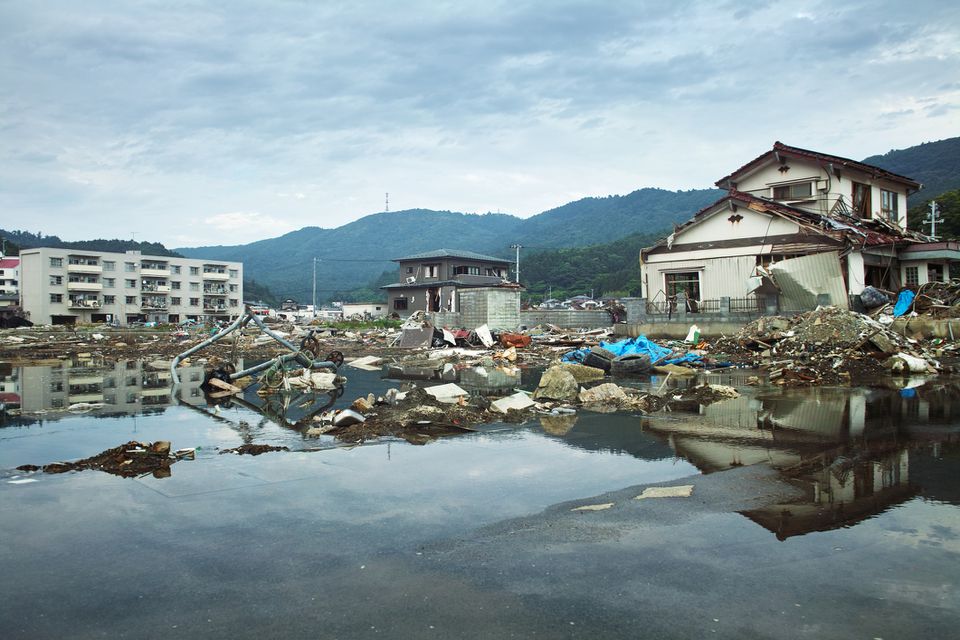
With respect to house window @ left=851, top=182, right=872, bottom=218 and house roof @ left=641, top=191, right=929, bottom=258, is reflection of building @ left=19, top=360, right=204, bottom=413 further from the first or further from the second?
house window @ left=851, top=182, right=872, bottom=218

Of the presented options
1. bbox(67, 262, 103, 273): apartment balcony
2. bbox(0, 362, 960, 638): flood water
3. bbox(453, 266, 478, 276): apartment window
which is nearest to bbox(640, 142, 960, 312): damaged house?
bbox(0, 362, 960, 638): flood water

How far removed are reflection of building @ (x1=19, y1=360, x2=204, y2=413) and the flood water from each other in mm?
3368

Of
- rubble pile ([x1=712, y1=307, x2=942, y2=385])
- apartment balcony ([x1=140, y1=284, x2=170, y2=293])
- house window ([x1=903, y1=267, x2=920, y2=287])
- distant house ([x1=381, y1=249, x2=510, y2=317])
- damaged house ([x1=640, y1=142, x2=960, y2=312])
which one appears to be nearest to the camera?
rubble pile ([x1=712, y1=307, x2=942, y2=385])

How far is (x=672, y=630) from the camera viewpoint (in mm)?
2979

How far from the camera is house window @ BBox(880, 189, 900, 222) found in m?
28.4

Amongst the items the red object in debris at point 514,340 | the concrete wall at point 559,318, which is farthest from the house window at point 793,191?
the red object in debris at point 514,340

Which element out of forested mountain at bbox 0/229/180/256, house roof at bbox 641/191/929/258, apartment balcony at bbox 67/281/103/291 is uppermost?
forested mountain at bbox 0/229/180/256

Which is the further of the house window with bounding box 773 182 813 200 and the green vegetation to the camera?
the green vegetation

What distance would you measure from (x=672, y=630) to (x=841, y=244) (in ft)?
76.6

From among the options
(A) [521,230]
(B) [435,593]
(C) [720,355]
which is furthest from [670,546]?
(A) [521,230]

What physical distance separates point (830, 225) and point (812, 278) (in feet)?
10.8

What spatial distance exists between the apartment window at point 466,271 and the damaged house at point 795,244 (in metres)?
32.8

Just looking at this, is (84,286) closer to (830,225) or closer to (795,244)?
(795,244)

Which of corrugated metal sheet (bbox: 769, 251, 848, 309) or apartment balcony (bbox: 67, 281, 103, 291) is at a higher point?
apartment balcony (bbox: 67, 281, 103, 291)
